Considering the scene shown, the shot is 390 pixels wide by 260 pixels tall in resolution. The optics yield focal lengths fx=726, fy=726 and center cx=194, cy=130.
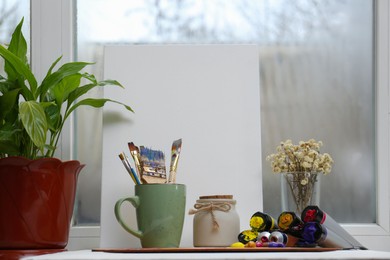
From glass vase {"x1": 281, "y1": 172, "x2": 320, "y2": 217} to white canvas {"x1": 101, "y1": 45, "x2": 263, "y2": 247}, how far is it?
0.24ft

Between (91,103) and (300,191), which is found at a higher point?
(91,103)

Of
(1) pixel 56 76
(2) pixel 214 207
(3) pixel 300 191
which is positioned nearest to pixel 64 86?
(1) pixel 56 76

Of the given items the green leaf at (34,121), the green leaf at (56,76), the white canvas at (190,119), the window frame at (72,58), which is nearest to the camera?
the green leaf at (34,121)

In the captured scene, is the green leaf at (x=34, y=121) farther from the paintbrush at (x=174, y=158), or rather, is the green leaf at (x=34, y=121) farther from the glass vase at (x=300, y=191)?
the glass vase at (x=300, y=191)

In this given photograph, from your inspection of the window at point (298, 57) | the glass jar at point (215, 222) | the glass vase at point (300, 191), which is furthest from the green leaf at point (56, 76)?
the glass vase at point (300, 191)

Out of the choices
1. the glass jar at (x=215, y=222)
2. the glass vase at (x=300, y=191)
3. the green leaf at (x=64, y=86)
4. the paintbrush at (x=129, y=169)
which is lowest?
the glass jar at (x=215, y=222)

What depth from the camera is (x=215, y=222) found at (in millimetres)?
1510

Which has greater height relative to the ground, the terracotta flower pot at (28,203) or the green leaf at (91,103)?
Answer: the green leaf at (91,103)

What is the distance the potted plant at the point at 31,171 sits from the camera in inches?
60.1

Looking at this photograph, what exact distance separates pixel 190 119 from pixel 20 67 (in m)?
0.41

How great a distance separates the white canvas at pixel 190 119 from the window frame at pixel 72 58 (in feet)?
0.56

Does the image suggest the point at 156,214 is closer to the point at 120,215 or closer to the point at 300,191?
the point at 120,215

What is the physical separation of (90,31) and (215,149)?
1.58 feet

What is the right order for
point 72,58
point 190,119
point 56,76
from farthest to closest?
point 72,58 < point 190,119 < point 56,76
